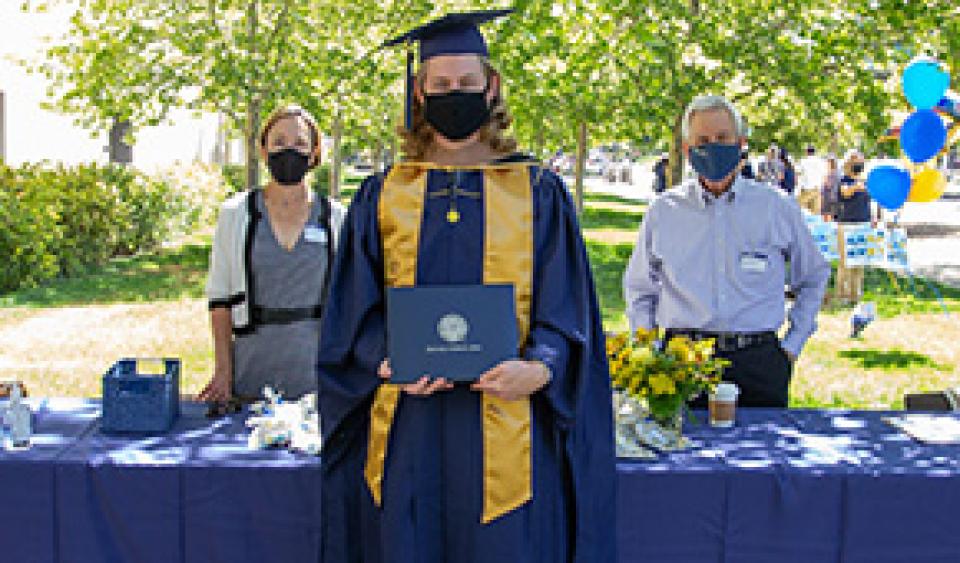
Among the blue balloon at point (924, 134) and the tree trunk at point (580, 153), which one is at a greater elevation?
the tree trunk at point (580, 153)

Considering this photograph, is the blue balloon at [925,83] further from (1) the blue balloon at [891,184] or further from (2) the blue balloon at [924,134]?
(1) the blue balloon at [891,184]

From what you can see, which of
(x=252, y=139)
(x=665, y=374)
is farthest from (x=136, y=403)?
(x=252, y=139)

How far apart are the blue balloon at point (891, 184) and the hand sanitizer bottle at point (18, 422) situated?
609 centimetres

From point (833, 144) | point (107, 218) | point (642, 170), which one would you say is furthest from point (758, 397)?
point (642, 170)

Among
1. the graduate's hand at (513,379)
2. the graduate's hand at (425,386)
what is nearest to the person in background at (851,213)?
the graduate's hand at (513,379)

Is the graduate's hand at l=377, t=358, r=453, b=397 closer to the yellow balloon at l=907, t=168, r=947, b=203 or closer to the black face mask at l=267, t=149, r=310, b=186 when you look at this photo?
the black face mask at l=267, t=149, r=310, b=186

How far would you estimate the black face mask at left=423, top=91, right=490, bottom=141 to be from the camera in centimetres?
272

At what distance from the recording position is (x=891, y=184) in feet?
25.5

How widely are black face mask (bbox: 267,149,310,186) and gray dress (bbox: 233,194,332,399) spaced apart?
0.45 feet

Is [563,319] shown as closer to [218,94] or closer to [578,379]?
[578,379]

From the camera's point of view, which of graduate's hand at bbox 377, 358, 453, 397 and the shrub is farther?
the shrub

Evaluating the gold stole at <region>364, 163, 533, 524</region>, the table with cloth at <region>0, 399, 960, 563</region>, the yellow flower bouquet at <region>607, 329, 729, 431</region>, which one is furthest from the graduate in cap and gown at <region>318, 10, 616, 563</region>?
the yellow flower bouquet at <region>607, 329, 729, 431</region>

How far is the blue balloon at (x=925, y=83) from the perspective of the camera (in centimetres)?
662

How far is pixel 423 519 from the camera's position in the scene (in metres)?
2.67
